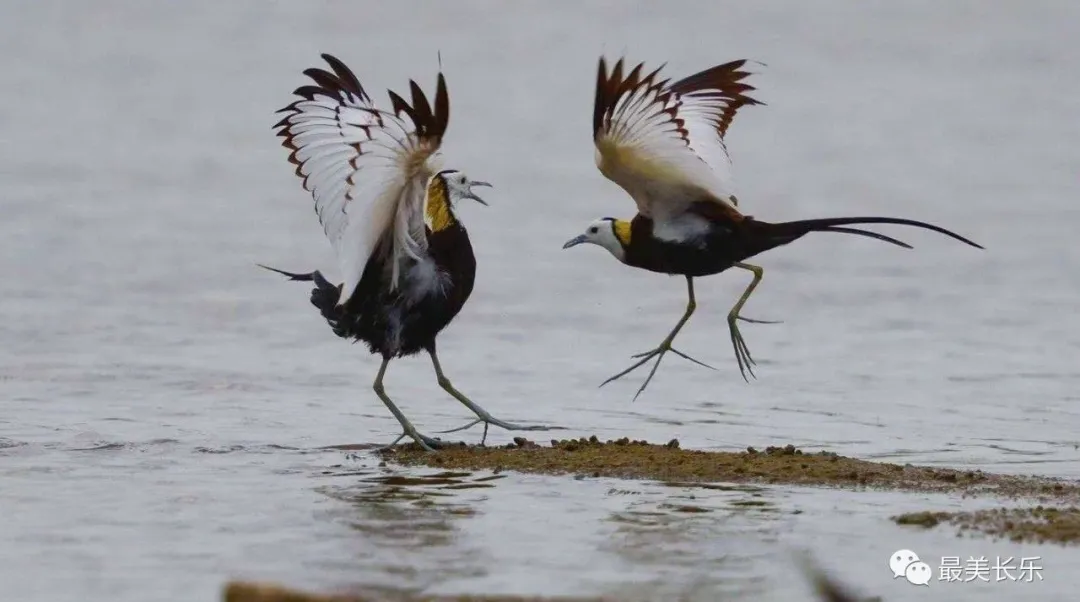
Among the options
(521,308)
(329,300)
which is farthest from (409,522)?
(521,308)

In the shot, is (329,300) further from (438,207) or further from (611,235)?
(611,235)

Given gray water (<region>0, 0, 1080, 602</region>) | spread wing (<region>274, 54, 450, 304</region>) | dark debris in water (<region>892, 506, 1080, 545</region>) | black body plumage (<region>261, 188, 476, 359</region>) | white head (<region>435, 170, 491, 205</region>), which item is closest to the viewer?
dark debris in water (<region>892, 506, 1080, 545</region>)

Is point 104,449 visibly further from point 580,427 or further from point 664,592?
point 664,592

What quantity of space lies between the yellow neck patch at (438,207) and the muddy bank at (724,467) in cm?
112

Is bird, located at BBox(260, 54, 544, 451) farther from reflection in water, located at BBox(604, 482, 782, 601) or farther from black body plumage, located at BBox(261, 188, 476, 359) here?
reflection in water, located at BBox(604, 482, 782, 601)

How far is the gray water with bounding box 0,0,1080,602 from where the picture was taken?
24.4 ft

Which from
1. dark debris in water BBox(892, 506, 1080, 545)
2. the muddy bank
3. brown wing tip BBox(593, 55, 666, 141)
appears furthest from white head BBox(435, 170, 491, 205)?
dark debris in water BBox(892, 506, 1080, 545)

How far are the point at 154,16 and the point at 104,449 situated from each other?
62.7ft

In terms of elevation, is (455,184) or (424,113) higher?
(424,113)

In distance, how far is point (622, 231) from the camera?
9609 millimetres

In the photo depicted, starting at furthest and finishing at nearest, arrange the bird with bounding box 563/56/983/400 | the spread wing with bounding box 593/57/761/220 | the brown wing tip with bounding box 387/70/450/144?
1. the bird with bounding box 563/56/983/400
2. the spread wing with bounding box 593/57/761/220
3. the brown wing tip with bounding box 387/70/450/144

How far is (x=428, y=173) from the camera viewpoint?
8.36 m

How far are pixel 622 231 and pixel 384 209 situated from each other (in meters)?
1.46

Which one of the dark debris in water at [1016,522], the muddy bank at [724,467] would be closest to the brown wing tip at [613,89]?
the muddy bank at [724,467]
